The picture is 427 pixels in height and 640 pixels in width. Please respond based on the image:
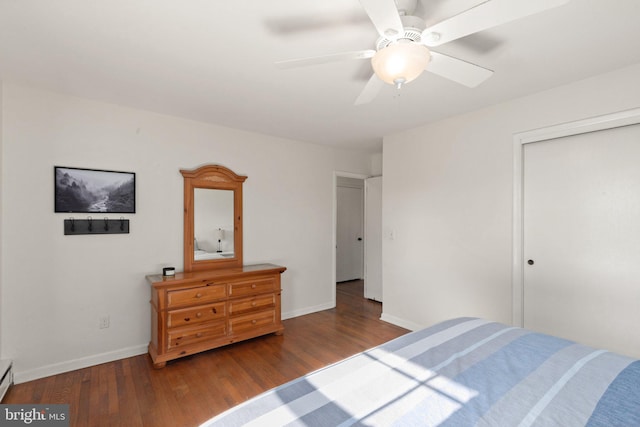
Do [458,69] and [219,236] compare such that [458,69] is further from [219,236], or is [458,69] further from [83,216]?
[83,216]

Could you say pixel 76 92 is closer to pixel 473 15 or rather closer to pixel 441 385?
pixel 473 15

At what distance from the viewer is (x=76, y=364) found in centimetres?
256

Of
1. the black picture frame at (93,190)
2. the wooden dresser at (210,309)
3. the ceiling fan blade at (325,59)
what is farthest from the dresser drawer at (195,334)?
the ceiling fan blade at (325,59)

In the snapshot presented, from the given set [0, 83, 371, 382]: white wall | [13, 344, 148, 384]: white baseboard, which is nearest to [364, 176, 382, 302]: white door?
[0, 83, 371, 382]: white wall

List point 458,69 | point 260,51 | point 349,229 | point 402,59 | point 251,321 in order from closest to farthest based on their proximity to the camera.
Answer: point 402,59
point 458,69
point 260,51
point 251,321
point 349,229

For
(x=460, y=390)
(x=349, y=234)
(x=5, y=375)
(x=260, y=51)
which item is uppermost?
(x=260, y=51)

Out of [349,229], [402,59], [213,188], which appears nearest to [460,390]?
[402,59]

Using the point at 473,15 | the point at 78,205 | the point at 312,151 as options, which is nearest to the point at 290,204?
the point at 312,151

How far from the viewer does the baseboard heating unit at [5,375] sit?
2099 millimetres

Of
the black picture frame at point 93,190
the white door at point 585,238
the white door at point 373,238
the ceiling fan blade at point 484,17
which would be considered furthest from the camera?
the white door at point 373,238

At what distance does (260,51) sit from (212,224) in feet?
6.65

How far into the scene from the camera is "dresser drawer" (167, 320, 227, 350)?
8.71 feet

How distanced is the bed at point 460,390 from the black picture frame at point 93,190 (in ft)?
8.35

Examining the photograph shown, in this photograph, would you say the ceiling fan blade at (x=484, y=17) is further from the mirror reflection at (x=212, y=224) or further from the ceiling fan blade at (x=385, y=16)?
the mirror reflection at (x=212, y=224)
